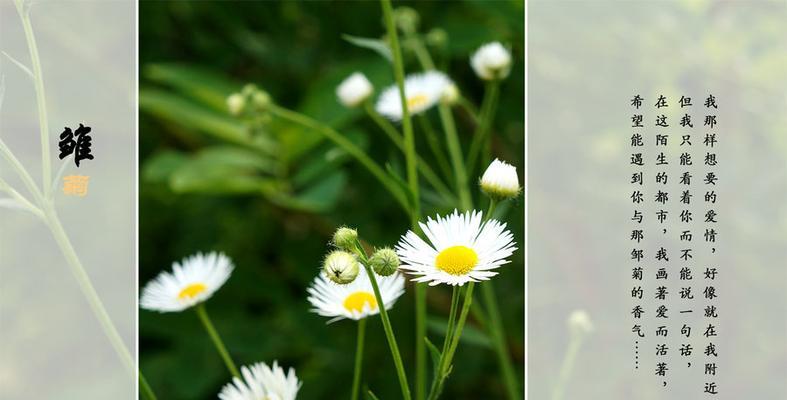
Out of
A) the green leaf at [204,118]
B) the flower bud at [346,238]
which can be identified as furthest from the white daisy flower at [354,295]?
the green leaf at [204,118]

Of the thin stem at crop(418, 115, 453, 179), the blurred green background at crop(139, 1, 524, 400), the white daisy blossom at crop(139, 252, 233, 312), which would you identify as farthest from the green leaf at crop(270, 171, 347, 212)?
the white daisy blossom at crop(139, 252, 233, 312)

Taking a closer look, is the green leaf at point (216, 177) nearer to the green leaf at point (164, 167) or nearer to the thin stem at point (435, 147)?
the green leaf at point (164, 167)

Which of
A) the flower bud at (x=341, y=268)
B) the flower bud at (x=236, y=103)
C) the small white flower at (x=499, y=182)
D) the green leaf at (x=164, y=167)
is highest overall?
the green leaf at (x=164, y=167)

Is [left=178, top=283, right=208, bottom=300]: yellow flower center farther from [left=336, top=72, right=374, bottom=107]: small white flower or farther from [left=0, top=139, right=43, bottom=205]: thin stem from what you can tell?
[left=336, top=72, right=374, bottom=107]: small white flower

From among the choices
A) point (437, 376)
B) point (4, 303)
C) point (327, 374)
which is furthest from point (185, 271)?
point (327, 374)

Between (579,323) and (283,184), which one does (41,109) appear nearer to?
(579,323)

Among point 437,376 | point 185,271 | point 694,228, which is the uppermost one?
point 694,228

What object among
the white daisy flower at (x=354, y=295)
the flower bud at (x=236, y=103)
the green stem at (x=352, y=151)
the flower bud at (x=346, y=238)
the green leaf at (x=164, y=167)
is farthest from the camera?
the green leaf at (x=164, y=167)

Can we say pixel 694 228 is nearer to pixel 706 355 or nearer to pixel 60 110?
pixel 706 355
